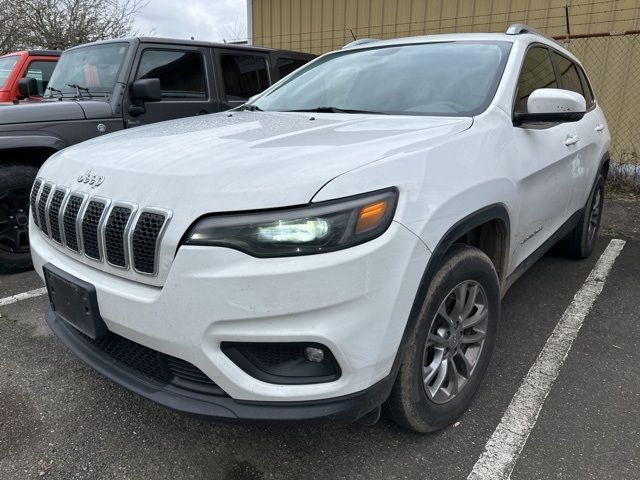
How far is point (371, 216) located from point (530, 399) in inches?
58.5


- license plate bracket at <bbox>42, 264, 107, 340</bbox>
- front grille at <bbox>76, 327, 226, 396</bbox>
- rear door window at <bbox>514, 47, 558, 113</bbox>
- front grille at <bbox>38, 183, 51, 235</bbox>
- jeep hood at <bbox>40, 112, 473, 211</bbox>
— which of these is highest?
rear door window at <bbox>514, 47, 558, 113</bbox>

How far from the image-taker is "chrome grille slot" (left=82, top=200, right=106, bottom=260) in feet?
6.18

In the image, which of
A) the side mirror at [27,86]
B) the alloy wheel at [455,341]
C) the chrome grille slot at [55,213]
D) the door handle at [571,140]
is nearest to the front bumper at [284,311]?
the alloy wheel at [455,341]

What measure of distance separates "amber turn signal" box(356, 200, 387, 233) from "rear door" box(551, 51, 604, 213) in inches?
91.1

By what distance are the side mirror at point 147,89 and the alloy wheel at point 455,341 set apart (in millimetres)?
3148

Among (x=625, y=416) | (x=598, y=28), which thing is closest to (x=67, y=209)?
(x=625, y=416)

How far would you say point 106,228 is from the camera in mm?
1836

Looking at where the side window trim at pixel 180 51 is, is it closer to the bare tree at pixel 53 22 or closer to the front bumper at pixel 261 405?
the front bumper at pixel 261 405

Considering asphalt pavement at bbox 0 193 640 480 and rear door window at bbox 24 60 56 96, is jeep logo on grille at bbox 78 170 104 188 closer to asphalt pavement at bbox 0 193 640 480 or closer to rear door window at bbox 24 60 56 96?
asphalt pavement at bbox 0 193 640 480

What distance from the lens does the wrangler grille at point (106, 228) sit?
171 centimetres

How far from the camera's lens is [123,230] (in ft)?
5.83

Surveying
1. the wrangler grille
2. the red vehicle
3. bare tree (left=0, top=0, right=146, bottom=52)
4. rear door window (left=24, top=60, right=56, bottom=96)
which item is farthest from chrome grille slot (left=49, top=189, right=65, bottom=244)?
bare tree (left=0, top=0, right=146, bottom=52)

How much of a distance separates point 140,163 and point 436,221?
112 cm

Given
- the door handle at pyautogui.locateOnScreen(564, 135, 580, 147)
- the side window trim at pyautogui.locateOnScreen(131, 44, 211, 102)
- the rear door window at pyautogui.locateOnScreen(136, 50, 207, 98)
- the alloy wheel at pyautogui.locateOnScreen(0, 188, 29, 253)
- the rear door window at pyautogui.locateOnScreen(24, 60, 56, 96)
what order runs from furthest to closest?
the rear door window at pyautogui.locateOnScreen(24, 60, 56, 96) → the rear door window at pyautogui.locateOnScreen(136, 50, 207, 98) → the side window trim at pyautogui.locateOnScreen(131, 44, 211, 102) → the alloy wheel at pyautogui.locateOnScreen(0, 188, 29, 253) → the door handle at pyautogui.locateOnScreen(564, 135, 580, 147)
